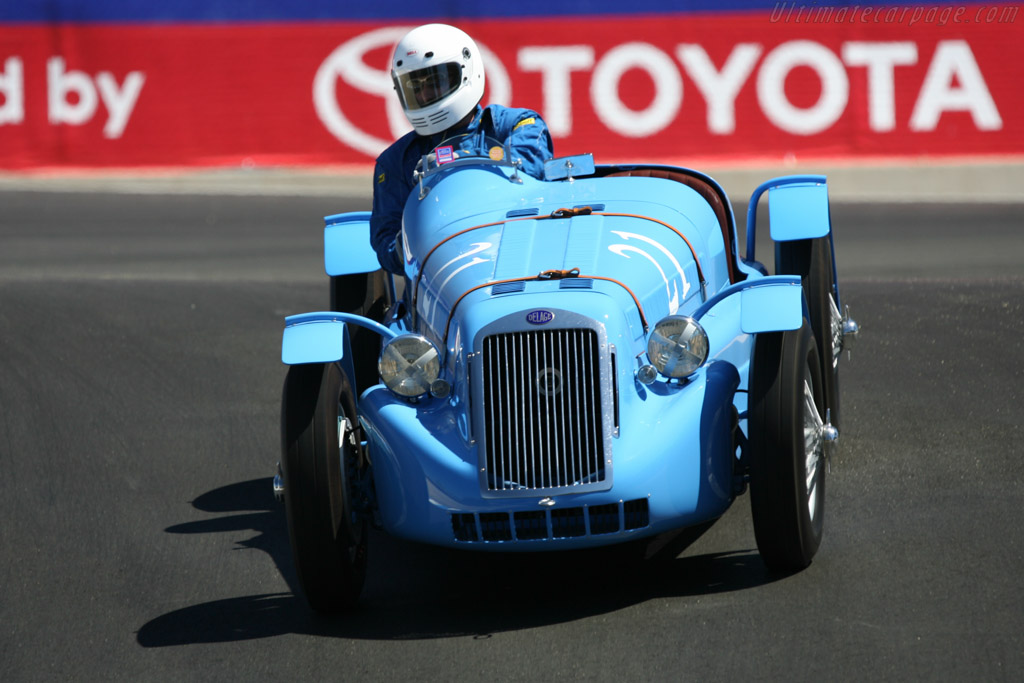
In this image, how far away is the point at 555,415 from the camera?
515cm

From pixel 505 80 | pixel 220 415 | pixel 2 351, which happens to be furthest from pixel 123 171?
pixel 220 415

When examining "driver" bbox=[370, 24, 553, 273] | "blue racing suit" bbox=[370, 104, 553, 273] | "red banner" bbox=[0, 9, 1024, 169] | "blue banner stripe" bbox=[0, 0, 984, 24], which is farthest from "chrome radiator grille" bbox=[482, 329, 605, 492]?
"blue banner stripe" bbox=[0, 0, 984, 24]

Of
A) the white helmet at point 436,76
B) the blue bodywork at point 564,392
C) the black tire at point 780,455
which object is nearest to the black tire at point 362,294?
the white helmet at point 436,76

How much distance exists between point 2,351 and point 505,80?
25.9 feet

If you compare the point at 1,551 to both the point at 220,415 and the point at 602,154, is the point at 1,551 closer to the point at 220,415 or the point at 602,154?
the point at 220,415

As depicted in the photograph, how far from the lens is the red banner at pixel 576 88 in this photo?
1563 cm

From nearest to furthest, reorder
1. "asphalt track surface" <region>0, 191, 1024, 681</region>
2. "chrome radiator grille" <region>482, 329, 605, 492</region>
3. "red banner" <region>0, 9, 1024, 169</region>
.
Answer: "asphalt track surface" <region>0, 191, 1024, 681</region> → "chrome radiator grille" <region>482, 329, 605, 492</region> → "red banner" <region>0, 9, 1024, 169</region>

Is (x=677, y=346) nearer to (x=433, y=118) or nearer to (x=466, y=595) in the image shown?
(x=466, y=595)

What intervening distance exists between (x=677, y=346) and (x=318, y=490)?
1.34m

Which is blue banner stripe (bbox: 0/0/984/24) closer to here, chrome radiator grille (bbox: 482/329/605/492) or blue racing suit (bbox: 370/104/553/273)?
blue racing suit (bbox: 370/104/553/273)

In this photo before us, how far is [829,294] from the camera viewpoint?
23.1ft

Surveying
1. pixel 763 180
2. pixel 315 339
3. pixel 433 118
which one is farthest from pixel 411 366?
pixel 763 180

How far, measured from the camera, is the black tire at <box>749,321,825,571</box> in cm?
517

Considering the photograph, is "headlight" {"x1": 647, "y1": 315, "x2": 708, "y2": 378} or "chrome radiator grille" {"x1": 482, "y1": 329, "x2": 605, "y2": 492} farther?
"headlight" {"x1": 647, "y1": 315, "x2": 708, "y2": 378}
